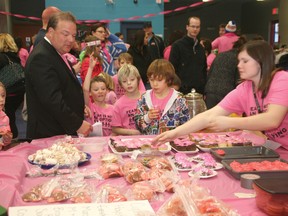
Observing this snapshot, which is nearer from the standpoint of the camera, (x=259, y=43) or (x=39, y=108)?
(x=259, y=43)

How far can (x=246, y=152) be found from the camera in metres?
2.14

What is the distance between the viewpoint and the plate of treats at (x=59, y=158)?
1.92 meters

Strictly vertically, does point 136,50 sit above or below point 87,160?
above

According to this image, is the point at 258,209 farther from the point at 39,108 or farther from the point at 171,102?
the point at 39,108

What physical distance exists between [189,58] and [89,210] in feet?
13.2

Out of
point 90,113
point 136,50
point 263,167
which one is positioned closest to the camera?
point 263,167

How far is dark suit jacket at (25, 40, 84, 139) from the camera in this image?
255 centimetres

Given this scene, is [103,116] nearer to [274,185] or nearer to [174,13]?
[274,185]

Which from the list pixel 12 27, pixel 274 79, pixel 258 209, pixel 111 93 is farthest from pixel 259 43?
pixel 12 27

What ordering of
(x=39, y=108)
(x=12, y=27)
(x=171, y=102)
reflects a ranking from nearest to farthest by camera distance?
(x=39, y=108) → (x=171, y=102) → (x=12, y=27)

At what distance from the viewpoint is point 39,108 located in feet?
8.75

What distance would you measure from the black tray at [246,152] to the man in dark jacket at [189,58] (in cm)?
300

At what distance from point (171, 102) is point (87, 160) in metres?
1.06

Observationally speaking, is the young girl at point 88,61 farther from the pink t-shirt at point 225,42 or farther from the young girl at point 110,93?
the pink t-shirt at point 225,42
